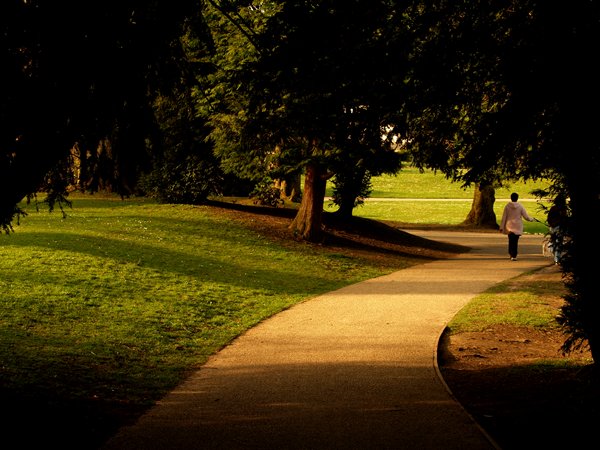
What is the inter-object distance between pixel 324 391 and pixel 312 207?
51.6ft

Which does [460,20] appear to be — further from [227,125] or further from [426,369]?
[227,125]

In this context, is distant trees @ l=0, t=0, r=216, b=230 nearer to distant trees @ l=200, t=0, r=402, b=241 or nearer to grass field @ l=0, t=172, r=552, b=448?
distant trees @ l=200, t=0, r=402, b=241

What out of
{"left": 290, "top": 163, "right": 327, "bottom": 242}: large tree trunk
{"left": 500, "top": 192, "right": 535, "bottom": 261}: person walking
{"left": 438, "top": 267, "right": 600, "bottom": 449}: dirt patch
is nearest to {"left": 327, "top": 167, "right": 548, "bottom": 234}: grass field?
{"left": 500, "top": 192, "right": 535, "bottom": 261}: person walking

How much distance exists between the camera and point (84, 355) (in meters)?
9.34

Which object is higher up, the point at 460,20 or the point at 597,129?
the point at 460,20

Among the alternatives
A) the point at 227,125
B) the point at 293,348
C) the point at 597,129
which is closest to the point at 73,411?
the point at 293,348

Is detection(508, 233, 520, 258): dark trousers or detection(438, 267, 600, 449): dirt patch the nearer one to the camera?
detection(438, 267, 600, 449): dirt patch

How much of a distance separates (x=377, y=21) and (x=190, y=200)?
18417 millimetres

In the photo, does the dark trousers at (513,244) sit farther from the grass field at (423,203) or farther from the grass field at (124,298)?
the grass field at (124,298)

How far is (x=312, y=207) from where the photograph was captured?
2330cm

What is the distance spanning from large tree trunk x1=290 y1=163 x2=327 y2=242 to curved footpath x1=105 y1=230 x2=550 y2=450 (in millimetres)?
9306

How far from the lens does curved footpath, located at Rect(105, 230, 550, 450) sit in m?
6.11

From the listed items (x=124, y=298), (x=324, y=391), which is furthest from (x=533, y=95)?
(x=124, y=298)

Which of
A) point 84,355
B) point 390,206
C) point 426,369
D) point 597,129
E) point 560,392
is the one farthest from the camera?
point 390,206
